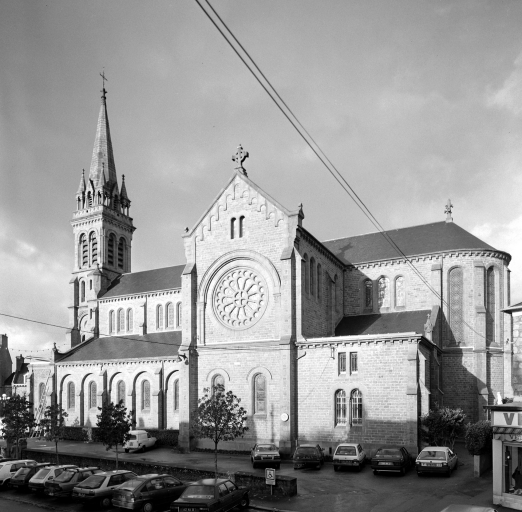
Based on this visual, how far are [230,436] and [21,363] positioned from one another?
2448 inches

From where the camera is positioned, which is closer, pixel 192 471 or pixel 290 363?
pixel 192 471

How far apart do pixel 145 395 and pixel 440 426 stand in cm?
2509

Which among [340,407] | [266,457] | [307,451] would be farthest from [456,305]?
[266,457]

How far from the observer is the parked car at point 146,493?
21.5 metres

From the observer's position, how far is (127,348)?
52.8 m

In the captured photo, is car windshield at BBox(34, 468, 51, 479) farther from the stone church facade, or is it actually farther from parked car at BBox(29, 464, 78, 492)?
the stone church facade

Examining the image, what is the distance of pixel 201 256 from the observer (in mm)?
42188

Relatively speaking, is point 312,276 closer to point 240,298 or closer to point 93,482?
point 240,298

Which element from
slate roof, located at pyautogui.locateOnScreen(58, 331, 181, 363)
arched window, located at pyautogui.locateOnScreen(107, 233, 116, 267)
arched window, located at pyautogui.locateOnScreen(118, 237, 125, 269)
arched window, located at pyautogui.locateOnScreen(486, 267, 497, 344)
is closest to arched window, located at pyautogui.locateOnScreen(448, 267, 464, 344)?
arched window, located at pyautogui.locateOnScreen(486, 267, 497, 344)

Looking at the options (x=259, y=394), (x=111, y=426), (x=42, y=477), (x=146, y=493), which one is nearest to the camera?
(x=146, y=493)

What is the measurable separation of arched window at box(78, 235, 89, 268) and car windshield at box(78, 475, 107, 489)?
45.4 metres

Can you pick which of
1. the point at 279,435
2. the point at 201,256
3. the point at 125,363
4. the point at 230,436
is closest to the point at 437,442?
the point at 279,435

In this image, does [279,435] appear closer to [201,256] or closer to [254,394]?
[254,394]

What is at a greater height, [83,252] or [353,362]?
[83,252]
